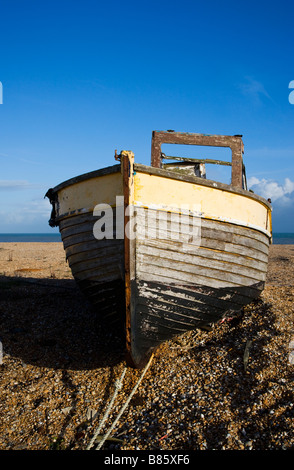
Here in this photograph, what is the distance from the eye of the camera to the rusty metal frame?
5.32m

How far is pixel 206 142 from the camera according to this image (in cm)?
530

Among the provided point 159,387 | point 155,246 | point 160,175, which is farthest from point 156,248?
point 159,387

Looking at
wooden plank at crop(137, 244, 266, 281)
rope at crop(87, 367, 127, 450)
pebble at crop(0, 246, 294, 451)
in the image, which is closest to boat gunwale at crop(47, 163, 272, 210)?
wooden plank at crop(137, 244, 266, 281)

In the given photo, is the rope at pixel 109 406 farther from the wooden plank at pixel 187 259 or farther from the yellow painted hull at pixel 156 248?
the wooden plank at pixel 187 259

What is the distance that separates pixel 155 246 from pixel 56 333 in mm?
2579

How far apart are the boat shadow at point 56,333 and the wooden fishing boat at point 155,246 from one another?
0.63m

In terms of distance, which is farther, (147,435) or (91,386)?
(91,386)

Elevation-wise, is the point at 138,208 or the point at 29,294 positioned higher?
the point at 138,208

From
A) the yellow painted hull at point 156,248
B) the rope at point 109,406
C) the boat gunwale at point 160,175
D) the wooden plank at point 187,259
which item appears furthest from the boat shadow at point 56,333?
the boat gunwale at point 160,175

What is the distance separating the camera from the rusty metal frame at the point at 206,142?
5322 mm
